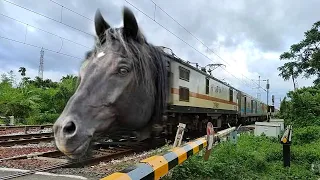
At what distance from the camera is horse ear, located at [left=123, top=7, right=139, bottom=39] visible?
164 cm

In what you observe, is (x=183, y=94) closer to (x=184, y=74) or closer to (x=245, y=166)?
(x=184, y=74)

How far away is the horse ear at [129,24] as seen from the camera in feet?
5.37

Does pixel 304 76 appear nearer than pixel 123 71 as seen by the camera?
No

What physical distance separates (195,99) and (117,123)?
10.9 meters

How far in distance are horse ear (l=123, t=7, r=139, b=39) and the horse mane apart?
22 millimetres

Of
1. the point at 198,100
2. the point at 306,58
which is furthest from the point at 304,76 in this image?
the point at 198,100

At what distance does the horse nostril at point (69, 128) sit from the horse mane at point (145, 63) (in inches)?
16.3

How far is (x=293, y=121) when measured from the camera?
17.8 metres

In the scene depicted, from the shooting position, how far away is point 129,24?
5.57 ft

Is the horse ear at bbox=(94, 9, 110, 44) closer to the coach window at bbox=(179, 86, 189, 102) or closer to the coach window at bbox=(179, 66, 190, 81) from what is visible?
the coach window at bbox=(179, 66, 190, 81)

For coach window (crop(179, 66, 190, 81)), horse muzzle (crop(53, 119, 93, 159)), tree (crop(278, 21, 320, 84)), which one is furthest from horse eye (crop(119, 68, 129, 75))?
tree (crop(278, 21, 320, 84))

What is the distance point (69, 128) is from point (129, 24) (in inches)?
23.0

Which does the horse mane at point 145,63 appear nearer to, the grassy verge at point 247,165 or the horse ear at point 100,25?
the horse ear at point 100,25

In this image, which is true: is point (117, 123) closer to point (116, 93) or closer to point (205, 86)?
point (116, 93)
